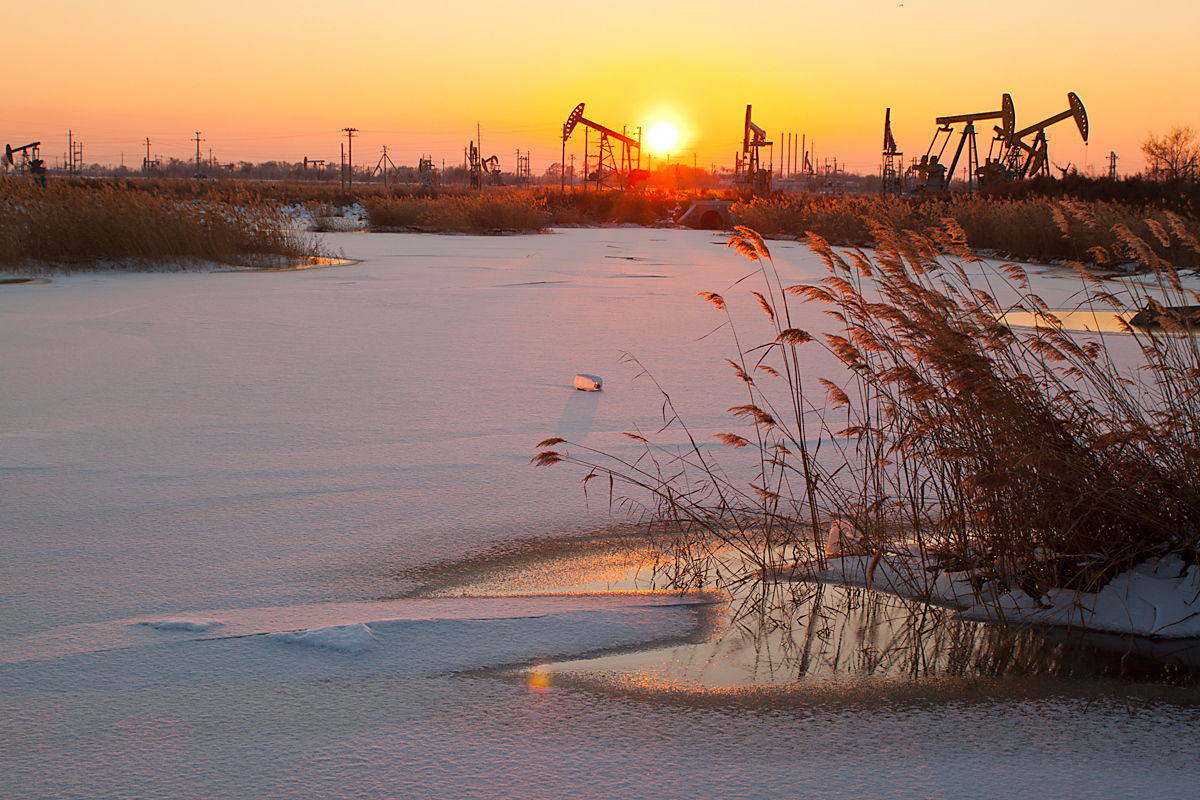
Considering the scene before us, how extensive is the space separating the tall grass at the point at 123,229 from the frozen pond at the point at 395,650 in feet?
26.1

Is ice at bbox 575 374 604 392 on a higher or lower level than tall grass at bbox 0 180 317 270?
lower

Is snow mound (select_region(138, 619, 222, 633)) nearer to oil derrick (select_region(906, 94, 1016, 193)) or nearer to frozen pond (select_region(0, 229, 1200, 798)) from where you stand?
frozen pond (select_region(0, 229, 1200, 798))

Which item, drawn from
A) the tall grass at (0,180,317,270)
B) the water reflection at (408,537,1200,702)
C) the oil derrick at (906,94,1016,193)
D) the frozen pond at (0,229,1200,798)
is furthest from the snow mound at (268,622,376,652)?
the oil derrick at (906,94,1016,193)

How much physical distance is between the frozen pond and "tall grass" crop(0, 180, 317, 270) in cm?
795

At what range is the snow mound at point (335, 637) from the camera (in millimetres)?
2211

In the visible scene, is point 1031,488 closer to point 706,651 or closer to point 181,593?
point 706,651

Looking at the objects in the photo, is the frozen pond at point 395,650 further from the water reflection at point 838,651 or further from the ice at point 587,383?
the ice at point 587,383

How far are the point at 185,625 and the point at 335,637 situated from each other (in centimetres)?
39

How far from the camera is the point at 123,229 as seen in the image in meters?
12.1

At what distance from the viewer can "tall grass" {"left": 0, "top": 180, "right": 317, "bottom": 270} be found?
11742mm

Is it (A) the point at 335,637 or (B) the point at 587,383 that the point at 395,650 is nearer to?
(A) the point at 335,637

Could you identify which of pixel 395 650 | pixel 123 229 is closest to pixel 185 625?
pixel 395 650

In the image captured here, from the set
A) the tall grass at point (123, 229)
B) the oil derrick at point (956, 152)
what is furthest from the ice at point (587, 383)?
the oil derrick at point (956, 152)

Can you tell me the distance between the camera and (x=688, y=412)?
475 centimetres
